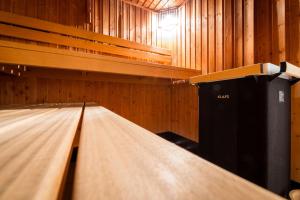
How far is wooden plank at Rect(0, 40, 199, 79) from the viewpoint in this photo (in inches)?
62.8

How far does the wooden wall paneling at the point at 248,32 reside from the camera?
7.50ft

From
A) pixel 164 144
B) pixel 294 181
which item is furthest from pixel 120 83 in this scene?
pixel 164 144

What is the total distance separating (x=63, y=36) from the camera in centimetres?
277

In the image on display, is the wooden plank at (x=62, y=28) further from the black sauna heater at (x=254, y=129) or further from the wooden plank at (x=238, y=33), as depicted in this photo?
the black sauna heater at (x=254, y=129)

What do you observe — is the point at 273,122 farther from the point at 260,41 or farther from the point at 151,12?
the point at 151,12

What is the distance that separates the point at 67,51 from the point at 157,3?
2763mm

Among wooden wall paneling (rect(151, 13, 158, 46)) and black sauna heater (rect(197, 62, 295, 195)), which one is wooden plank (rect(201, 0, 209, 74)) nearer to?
wooden wall paneling (rect(151, 13, 158, 46))

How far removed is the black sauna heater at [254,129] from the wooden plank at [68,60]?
119cm

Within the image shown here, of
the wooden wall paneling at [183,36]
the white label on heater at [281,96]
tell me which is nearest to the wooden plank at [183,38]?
the wooden wall paneling at [183,36]

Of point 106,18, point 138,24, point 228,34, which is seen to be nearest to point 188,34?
point 228,34

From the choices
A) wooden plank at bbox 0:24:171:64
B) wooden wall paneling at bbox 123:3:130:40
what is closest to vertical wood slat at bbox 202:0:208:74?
wooden plank at bbox 0:24:171:64

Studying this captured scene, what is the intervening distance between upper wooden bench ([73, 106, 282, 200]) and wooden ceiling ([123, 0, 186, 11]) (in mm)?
4099

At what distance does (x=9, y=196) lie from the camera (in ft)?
0.52

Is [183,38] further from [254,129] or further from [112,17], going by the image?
[254,129]
